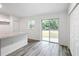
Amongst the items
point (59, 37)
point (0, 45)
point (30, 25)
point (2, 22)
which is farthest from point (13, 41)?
point (30, 25)

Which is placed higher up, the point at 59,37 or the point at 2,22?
the point at 2,22

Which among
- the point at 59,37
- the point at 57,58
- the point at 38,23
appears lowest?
the point at 59,37

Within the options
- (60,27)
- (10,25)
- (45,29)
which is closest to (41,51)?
(60,27)

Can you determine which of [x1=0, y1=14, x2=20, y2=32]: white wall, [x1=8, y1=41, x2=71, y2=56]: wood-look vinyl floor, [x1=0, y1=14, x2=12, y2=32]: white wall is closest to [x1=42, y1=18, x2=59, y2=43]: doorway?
[x1=8, y1=41, x2=71, y2=56]: wood-look vinyl floor

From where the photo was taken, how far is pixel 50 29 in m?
6.71

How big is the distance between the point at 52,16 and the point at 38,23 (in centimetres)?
128

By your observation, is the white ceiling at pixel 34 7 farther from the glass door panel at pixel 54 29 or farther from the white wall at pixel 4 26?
the glass door panel at pixel 54 29

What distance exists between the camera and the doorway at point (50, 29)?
6.52m

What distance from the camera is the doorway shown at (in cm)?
652

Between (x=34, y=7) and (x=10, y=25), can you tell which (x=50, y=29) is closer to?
(x=34, y=7)

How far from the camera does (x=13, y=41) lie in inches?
170

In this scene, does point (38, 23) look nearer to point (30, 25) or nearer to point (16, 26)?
point (30, 25)

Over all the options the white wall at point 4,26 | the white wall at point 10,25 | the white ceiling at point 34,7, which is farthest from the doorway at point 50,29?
the white wall at point 4,26

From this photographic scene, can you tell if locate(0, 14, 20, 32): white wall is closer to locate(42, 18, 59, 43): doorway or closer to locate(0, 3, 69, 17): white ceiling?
locate(0, 3, 69, 17): white ceiling
